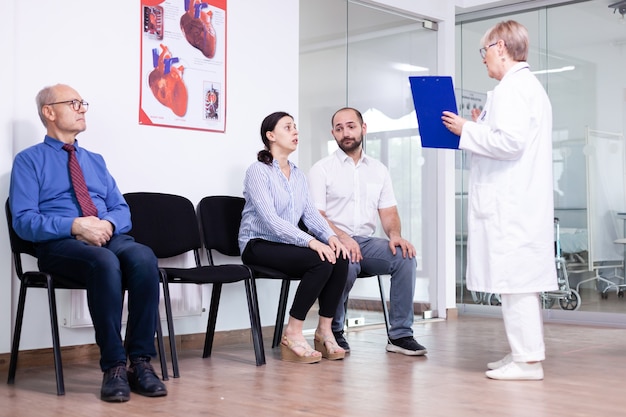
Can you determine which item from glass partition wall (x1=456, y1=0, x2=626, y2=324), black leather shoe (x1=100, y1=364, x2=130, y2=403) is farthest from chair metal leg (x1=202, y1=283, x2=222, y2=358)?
glass partition wall (x1=456, y1=0, x2=626, y2=324)

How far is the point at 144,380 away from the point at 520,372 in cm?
148

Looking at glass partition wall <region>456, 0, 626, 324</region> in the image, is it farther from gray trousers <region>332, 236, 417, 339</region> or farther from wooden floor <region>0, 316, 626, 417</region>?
gray trousers <region>332, 236, 417, 339</region>

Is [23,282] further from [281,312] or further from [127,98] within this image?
[281,312]

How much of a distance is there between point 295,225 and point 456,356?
1.02 m

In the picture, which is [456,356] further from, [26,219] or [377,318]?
[26,219]

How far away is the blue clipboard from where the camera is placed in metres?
3.44

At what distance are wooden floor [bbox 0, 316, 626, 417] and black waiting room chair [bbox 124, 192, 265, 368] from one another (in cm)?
20

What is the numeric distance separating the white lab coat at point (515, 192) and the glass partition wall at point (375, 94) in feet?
5.99

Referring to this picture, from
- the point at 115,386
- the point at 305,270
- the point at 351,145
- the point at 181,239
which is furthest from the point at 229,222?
the point at 115,386

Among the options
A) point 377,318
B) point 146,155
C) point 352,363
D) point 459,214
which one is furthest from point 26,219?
point 459,214

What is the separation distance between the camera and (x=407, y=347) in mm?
3990

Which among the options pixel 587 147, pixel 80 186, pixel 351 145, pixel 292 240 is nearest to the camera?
pixel 80 186

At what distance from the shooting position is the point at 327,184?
14.4 ft

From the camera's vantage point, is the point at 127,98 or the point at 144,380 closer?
the point at 144,380
